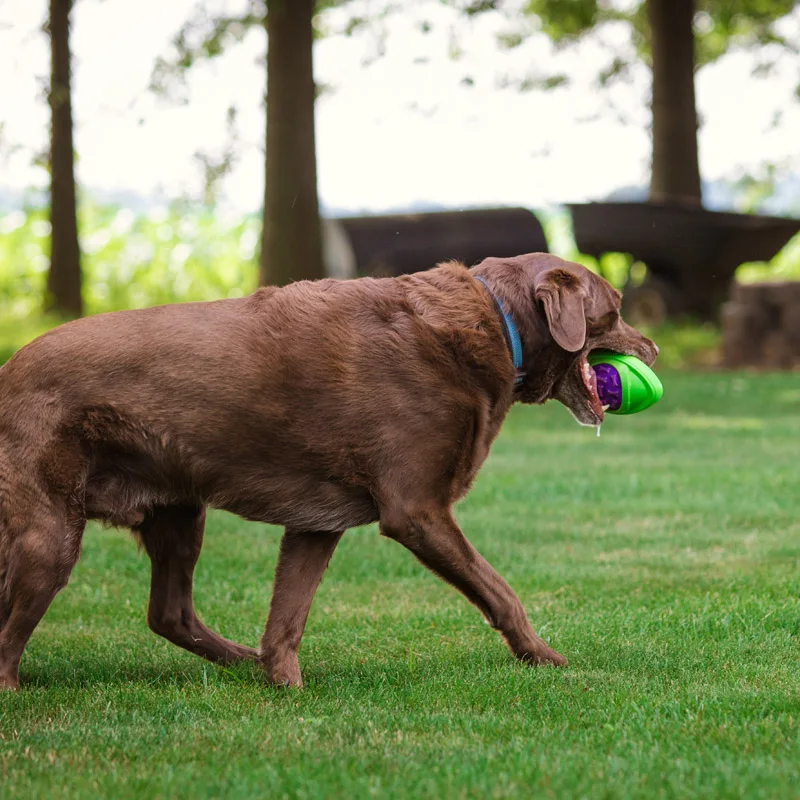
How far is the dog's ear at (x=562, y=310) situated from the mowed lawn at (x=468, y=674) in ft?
3.74

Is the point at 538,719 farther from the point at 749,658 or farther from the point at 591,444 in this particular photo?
the point at 591,444

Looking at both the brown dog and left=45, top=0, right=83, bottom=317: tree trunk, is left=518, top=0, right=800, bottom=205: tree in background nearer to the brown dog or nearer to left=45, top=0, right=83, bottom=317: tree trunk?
left=45, top=0, right=83, bottom=317: tree trunk

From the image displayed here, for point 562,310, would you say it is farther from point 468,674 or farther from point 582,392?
point 468,674

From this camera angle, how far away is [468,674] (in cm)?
439

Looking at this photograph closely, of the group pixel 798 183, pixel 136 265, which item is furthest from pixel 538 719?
pixel 798 183

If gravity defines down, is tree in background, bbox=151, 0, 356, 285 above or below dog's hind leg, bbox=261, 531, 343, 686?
above

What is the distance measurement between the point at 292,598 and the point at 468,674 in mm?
674

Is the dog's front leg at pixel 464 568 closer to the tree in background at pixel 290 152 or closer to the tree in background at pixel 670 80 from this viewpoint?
the tree in background at pixel 290 152

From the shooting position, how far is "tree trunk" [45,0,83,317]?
19938 mm

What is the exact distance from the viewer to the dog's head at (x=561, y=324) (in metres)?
4.62

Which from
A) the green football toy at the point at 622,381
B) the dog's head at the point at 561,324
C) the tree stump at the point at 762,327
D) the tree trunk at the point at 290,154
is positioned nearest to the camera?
the dog's head at the point at 561,324

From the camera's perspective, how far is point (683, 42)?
794 inches

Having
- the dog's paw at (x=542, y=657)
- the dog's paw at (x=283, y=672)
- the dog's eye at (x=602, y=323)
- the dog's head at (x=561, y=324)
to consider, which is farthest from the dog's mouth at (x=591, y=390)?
the dog's paw at (x=283, y=672)

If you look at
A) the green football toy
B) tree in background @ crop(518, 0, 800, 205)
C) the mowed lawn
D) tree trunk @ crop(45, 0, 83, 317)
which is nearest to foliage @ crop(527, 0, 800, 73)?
tree in background @ crop(518, 0, 800, 205)
